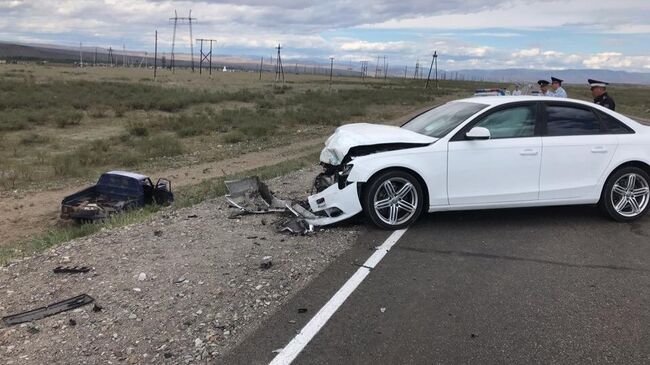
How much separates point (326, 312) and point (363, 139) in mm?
2958

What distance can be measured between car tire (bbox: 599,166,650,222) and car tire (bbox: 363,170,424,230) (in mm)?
2567

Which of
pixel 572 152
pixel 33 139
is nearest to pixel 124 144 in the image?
pixel 33 139

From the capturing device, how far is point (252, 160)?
59.5ft

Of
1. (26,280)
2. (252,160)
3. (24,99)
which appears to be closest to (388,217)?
(26,280)

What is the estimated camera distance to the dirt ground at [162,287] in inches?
165

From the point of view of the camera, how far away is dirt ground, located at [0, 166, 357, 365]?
4184 millimetres

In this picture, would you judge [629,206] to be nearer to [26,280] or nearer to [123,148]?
[26,280]

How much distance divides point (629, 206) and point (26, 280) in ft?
23.8

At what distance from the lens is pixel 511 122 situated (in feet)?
24.6

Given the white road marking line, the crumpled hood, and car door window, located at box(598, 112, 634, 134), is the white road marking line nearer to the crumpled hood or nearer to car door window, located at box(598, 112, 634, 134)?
the crumpled hood

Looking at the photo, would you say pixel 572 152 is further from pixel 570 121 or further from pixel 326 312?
pixel 326 312

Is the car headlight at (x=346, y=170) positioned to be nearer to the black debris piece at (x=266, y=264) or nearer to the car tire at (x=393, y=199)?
the car tire at (x=393, y=199)

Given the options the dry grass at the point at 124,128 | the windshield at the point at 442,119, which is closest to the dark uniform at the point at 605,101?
the windshield at the point at 442,119

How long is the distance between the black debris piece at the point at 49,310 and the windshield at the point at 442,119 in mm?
4487
